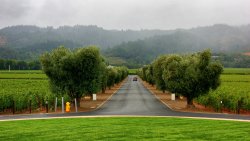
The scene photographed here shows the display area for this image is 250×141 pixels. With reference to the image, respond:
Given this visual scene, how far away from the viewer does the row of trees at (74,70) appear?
4341cm

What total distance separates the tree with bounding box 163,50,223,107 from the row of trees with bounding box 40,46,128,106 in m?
8.45

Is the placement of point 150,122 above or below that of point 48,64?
below

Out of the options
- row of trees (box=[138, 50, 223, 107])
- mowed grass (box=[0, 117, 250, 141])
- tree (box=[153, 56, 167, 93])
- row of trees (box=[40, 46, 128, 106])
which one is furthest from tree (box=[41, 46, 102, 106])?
tree (box=[153, 56, 167, 93])

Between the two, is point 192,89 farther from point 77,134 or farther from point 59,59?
point 77,134

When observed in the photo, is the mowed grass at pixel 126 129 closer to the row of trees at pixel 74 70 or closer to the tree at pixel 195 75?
the tree at pixel 195 75

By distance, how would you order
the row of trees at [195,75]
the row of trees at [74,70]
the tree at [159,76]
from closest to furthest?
the row of trees at [195,75] < the row of trees at [74,70] < the tree at [159,76]

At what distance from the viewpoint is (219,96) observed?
43250mm

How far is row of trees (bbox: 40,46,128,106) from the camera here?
43.4 meters

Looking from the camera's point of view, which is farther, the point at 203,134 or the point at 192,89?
the point at 192,89

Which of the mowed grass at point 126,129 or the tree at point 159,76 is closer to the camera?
the mowed grass at point 126,129

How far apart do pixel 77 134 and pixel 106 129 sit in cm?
250

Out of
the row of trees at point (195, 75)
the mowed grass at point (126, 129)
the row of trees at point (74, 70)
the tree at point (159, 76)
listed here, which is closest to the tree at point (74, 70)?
the row of trees at point (74, 70)

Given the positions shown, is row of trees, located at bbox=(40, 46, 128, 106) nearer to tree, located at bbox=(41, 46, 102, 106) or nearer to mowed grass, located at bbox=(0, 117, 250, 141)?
tree, located at bbox=(41, 46, 102, 106)

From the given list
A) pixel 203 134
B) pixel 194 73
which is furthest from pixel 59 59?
pixel 203 134
